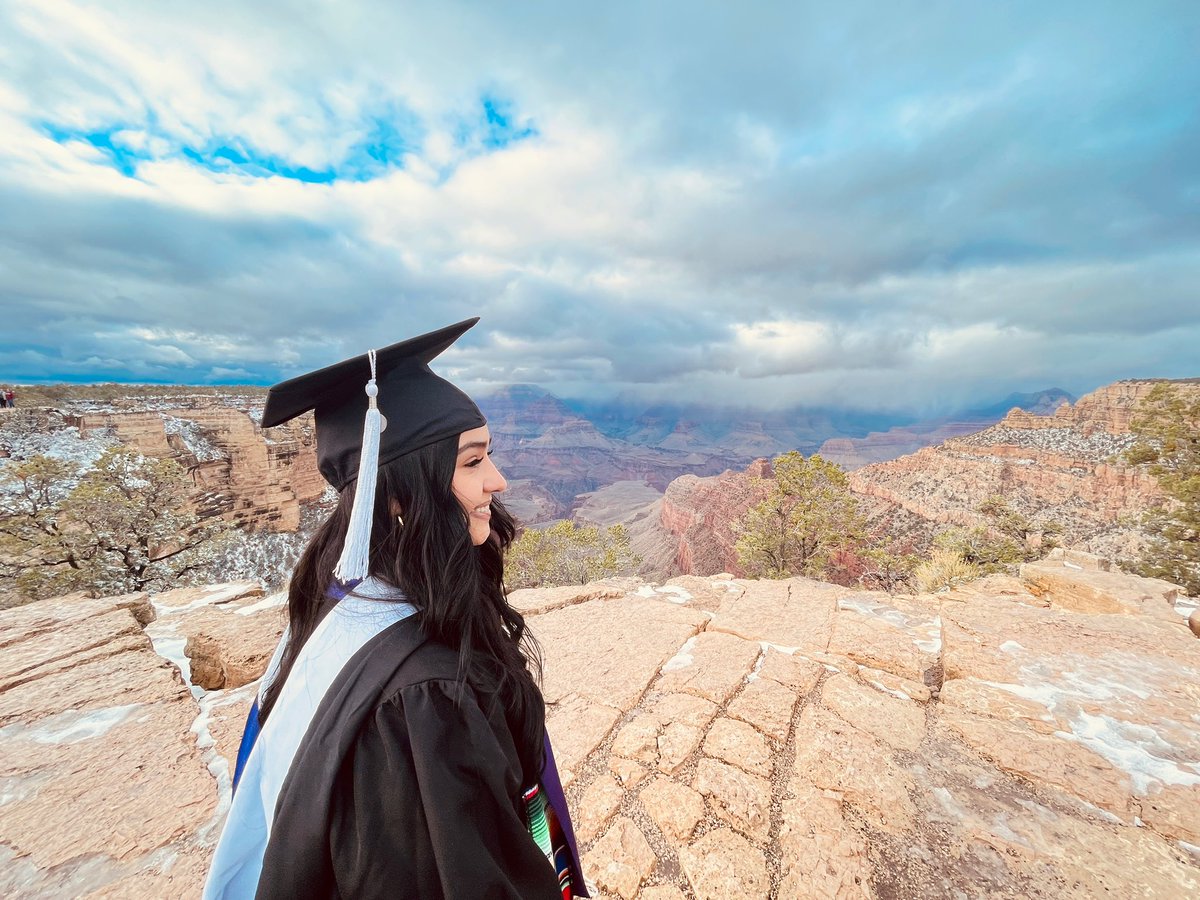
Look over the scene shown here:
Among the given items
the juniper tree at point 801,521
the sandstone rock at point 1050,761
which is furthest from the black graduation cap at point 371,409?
the juniper tree at point 801,521

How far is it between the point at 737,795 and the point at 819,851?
460mm

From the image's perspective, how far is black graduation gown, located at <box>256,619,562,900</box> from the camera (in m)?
1.00

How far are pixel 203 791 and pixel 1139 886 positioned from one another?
184 inches

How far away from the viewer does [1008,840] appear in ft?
7.52

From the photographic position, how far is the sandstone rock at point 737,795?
8.01 feet

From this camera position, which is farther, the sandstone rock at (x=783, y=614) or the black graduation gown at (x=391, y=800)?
the sandstone rock at (x=783, y=614)

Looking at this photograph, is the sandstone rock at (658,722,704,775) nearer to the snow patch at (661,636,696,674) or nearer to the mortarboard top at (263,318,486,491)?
the snow patch at (661,636,696,674)

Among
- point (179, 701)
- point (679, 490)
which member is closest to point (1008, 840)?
point (179, 701)

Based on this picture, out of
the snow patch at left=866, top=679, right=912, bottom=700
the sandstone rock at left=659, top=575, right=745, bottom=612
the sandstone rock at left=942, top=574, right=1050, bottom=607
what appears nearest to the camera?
the snow patch at left=866, top=679, right=912, bottom=700

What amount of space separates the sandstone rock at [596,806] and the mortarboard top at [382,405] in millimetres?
2315

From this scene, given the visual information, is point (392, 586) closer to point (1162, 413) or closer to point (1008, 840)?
point (1008, 840)

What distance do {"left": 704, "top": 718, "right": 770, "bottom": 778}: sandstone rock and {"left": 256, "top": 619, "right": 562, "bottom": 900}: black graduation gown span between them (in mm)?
2235

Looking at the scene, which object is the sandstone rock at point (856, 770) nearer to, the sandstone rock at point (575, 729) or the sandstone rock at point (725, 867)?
the sandstone rock at point (725, 867)

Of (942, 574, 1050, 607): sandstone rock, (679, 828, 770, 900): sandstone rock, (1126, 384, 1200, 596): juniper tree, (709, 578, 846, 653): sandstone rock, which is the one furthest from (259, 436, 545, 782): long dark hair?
(1126, 384, 1200, 596): juniper tree
